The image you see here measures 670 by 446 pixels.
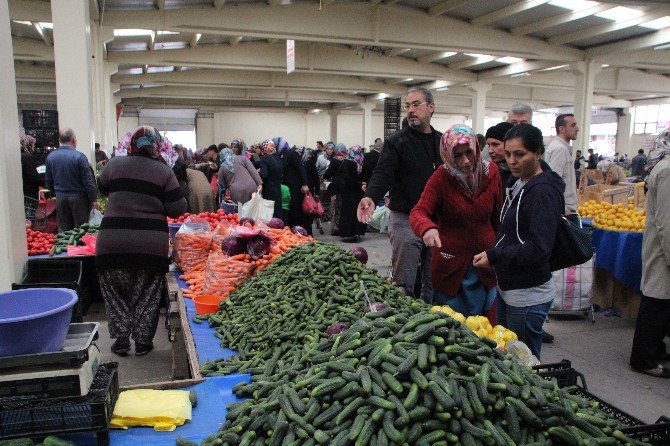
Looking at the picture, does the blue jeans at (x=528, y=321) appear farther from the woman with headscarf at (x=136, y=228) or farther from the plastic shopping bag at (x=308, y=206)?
the plastic shopping bag at (x=308, y=206)

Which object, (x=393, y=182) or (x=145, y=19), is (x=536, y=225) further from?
(x=145, y=19)

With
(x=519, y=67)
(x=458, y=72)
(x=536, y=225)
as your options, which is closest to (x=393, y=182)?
(x=536, y=225)

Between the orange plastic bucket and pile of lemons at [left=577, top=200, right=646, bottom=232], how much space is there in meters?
4.27

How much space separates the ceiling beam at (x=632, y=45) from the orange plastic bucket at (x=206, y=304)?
14981 mm

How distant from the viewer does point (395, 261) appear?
4160 mm

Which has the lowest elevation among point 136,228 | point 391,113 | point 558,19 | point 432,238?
point 136,228

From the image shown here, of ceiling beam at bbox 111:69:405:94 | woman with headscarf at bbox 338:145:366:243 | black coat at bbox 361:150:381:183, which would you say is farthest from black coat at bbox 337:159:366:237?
ceiling beam at bbox 111:69:405:94

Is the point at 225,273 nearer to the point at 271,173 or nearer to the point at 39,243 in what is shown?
the point at 39,243

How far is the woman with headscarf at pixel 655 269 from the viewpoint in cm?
409

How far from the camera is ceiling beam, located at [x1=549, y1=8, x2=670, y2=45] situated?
11961 millimetres

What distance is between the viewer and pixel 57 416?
2000mm

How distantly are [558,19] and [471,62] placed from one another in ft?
21.4

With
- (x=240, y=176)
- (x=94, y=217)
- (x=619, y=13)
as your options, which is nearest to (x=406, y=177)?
(x=94, y=217)

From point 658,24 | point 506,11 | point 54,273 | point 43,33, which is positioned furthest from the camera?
point 43,33
